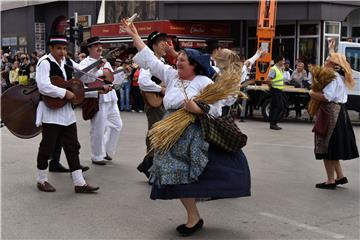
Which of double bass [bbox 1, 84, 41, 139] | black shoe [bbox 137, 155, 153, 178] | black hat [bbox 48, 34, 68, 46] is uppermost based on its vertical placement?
black hat [bbox 48, 34, 68, 46]

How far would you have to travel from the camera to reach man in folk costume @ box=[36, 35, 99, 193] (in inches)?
252

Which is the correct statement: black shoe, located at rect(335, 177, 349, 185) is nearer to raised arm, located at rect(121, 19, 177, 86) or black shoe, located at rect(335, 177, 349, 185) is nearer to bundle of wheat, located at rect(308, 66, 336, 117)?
bundle of wheat, located at rect(308, 66, 336, 117)

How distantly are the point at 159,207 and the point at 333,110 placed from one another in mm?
2524

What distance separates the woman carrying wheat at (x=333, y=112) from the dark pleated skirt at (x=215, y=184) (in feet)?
7.52

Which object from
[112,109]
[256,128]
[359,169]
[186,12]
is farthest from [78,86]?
[186,12]

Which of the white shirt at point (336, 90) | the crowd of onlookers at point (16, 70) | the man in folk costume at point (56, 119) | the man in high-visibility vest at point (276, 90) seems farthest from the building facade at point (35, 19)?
the white shirt at point (336, 90)

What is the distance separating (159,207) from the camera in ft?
19.6

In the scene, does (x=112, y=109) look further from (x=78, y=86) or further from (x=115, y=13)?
(x=115, y=13)

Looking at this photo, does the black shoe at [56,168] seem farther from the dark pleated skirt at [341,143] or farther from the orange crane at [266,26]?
the orange crane at [266,26]

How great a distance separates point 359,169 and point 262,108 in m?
7.61

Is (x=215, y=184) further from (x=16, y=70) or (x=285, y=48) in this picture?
(x=16, y=70)

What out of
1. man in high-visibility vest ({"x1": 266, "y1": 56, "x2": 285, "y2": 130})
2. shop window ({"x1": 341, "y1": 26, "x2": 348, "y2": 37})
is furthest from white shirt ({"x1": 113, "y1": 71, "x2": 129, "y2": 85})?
shop window ({"x1": 341, "y1": 26, "x2": 348, "y2": 37})

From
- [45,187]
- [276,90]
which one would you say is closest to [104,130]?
[45,187]

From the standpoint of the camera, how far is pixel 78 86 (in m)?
6.66
